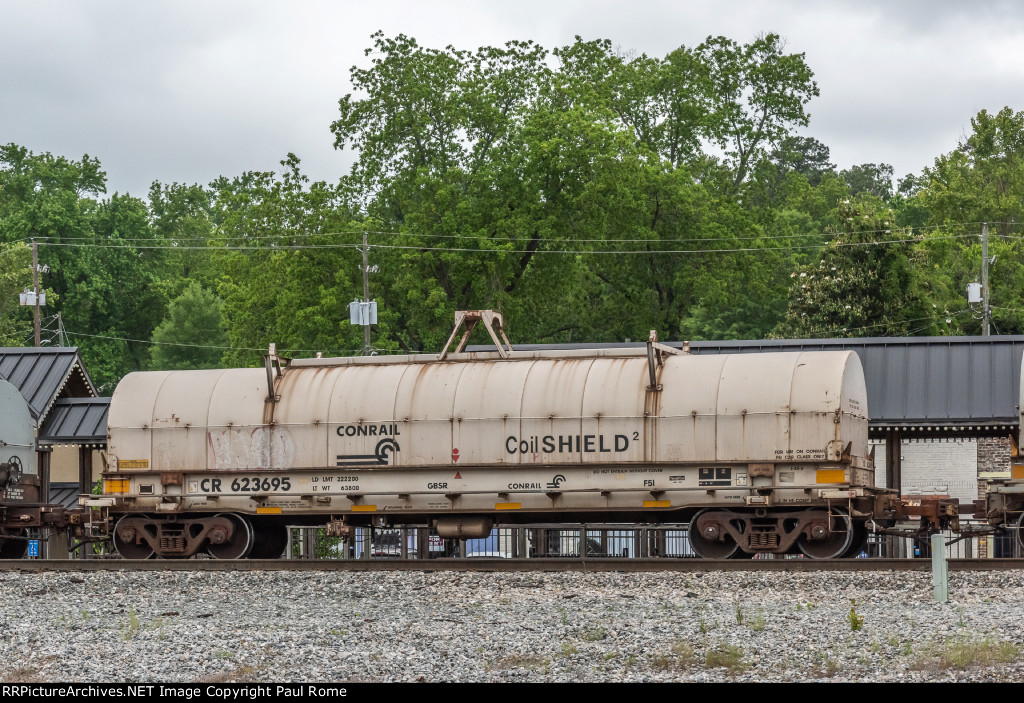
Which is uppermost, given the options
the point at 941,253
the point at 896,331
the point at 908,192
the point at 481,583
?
the point at 908,192

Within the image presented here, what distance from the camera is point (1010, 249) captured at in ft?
187

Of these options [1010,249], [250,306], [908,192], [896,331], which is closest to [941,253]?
[1010,249]

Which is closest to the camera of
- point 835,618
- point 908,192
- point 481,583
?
point 835,618

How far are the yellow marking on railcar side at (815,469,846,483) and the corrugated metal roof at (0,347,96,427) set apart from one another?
23.0m

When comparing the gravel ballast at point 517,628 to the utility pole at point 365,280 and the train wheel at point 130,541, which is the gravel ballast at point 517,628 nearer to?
the train wheel at point 130,541

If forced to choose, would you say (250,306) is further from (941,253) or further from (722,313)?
(941,253)

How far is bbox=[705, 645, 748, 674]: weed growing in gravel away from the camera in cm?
1183

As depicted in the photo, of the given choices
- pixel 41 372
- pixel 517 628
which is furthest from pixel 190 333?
pixel 517 628

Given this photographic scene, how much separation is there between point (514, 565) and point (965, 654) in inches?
342

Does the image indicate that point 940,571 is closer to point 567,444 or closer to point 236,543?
point 567,444

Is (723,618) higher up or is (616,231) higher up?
(616,231)

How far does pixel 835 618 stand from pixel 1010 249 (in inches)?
1847

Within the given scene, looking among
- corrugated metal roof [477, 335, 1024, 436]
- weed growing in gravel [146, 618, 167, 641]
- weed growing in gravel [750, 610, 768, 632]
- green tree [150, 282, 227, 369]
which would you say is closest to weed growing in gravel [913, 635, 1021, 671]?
weed growing in gravel [750, 610, 768, 632]

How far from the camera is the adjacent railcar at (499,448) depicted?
65.4ft
